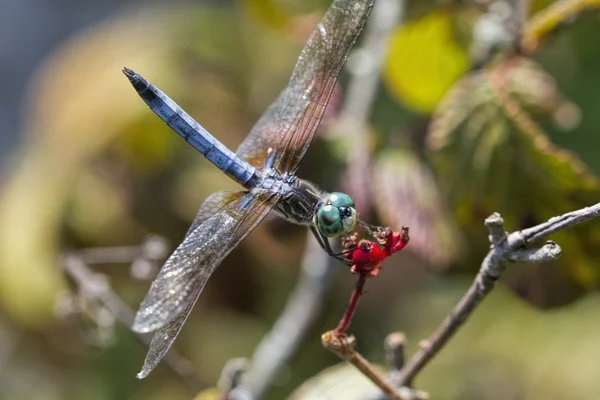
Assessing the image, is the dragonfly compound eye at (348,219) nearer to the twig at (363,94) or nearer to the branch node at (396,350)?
the branch node at (396,350)

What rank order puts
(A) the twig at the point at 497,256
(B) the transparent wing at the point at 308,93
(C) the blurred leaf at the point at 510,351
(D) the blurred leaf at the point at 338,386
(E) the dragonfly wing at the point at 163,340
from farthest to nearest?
(C) the blurred leaf at the point at 510,351, (B) the transparent wing at the point at 308,93, (D) the blurred leaf at the point at 338,386, (E) the dragonfly wing at the point at 163,340, (A) the twig at the point at 497,256

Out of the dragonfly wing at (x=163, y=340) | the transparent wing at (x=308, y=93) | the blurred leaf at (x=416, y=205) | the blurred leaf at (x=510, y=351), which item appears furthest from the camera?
the blurred leaf at (x=510, y=351)

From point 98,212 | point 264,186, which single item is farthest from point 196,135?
point 98,212

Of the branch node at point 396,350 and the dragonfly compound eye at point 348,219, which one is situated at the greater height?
the dragonfly compound eye at point 348,219

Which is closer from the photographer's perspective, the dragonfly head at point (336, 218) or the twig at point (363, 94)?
the dragonfly head at point (336, 218)

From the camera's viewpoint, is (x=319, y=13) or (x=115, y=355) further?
(x=115, y=355)

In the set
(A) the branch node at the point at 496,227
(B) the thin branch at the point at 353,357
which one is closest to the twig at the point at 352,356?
(B) the thin branch at the point at 353,357

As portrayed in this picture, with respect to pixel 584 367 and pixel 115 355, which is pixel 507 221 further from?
pixel 115 355

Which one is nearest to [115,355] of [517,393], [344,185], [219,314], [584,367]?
[219,314]
